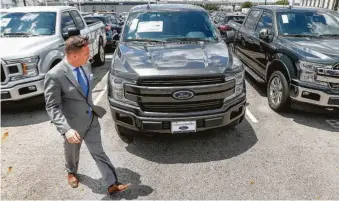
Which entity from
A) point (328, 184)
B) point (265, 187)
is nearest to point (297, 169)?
point (328, 184)

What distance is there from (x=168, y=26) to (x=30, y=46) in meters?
2.54

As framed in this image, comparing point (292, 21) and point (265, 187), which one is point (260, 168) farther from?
point (292, 21)

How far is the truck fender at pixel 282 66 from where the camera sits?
4.63 meters

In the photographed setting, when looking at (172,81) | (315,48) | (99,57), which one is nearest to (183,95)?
(172,81)

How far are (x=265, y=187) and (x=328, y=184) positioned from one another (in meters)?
0.75

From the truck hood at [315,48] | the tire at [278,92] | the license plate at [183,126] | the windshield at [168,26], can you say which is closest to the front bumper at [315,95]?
the tire at [278,92]

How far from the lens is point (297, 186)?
3066 millimetres

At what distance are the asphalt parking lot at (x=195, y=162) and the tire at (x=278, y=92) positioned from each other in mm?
290

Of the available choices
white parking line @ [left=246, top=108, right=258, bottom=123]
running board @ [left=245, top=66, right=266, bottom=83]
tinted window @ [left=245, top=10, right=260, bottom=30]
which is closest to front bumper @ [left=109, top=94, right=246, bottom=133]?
white parking line @ [left=246, top=108, right=258, bottom=123]

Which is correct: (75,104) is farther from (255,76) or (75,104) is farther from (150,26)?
(255,76)

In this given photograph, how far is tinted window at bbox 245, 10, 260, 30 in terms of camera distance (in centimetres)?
667

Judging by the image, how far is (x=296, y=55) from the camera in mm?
4523

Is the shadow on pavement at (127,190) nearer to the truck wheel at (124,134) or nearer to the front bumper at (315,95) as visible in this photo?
the truck wheel at (124,134)

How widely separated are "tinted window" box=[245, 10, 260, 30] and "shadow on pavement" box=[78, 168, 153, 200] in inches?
198
